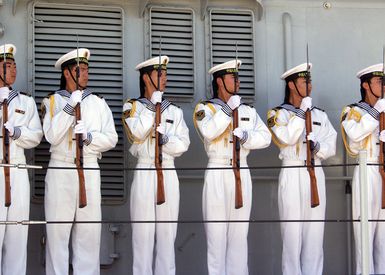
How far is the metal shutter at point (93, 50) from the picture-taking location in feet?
29.0

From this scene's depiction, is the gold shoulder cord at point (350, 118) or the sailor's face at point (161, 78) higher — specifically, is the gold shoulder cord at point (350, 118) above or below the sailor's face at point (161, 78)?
below

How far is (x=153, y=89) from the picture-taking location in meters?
8.45

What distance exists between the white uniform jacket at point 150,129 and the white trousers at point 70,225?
0.47m

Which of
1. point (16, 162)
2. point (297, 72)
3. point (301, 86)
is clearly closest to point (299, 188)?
point (301, 86)

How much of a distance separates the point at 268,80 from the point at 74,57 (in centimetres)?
195

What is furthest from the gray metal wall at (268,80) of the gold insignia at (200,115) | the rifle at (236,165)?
the rifle at (236,165)

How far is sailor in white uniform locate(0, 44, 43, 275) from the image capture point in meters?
7.78

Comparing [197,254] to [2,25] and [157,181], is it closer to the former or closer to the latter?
[157,181]

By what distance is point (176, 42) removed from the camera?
9.17 m

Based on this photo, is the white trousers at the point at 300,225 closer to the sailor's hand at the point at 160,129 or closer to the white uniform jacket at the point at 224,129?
the white uniform jacket at the point at 224,129

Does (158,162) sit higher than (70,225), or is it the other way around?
(158,162)

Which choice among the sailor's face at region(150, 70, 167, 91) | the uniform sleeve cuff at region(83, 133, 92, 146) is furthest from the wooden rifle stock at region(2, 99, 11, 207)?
the sailor's face at region(150, 70, 167, 91)

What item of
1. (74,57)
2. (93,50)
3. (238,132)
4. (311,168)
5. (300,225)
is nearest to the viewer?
(238,132)

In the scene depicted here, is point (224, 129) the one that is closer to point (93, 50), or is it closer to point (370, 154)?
point (370, 154)
